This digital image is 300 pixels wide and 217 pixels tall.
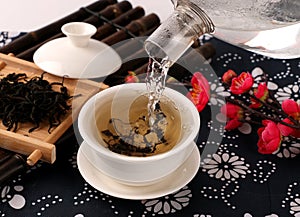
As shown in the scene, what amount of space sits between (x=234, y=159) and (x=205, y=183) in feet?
0.29

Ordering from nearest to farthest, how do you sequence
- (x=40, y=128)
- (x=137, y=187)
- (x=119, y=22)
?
(x=137, y=187), (x=40, y=128), (x=119, y=22)

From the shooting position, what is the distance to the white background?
181 cm

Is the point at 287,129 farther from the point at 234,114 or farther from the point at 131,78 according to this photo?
the point at 131,78

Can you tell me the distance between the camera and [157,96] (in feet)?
3.47

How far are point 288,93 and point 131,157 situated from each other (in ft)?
1.61

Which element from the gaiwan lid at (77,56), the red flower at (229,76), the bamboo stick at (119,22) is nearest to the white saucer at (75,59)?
the gaiwan lid at (77,56)

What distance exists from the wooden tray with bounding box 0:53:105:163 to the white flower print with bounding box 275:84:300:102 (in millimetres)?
371

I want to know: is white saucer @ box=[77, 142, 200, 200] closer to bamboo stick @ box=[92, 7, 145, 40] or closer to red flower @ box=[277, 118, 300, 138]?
red flower @ box=[277, 118, 300, 138]

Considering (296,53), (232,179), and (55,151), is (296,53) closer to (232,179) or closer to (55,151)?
(232,179)

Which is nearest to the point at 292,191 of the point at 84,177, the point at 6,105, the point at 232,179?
the point at 232,179

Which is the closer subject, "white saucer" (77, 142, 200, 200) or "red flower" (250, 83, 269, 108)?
"white saucer" (77, 142, 200, 200)

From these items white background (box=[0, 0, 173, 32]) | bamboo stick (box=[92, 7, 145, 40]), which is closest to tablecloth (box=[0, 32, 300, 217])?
bamboo stick (box=[92, 7, 145, 40])

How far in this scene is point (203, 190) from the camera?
3.50 feet

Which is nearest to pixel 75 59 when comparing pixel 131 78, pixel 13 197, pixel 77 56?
pixel 77 56
